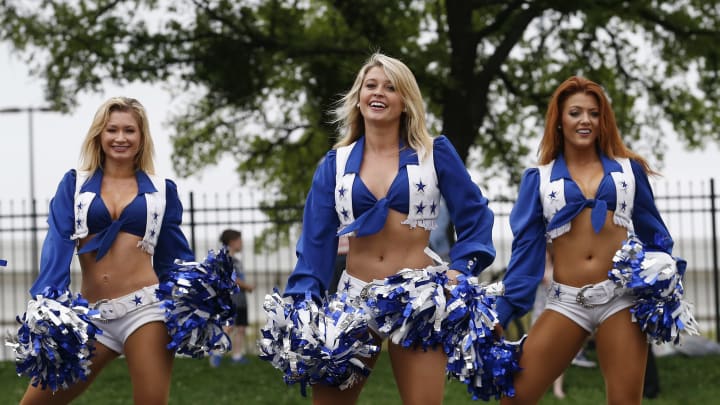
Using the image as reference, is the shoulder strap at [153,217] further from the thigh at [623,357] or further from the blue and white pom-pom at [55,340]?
the thigh at [623,357]

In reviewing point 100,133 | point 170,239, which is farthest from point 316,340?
point 100,133

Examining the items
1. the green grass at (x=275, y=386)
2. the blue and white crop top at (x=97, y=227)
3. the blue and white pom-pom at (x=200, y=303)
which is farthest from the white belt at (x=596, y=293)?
the green grass at (x=275, y=386)

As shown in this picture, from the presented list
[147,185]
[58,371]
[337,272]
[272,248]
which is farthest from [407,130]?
[272,248]

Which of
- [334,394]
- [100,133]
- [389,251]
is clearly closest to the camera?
[334,394]

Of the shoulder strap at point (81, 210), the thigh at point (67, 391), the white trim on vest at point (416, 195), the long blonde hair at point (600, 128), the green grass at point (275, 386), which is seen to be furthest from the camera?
the green grass at point (275, 386)

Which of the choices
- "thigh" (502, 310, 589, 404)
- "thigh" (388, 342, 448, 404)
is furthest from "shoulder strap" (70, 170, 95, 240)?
"thigh" (502, 310, 589, 404)

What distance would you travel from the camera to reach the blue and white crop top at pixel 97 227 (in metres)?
5.70

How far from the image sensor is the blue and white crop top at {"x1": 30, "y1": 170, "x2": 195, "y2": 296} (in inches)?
225

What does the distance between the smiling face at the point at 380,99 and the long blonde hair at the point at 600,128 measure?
1.02 m

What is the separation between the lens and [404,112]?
5484 mm

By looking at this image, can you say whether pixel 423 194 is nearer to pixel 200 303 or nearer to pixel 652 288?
pixel 652 288

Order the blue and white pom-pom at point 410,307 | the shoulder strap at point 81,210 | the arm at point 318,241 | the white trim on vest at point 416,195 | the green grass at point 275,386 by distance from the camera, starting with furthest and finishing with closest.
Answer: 1. the green grass at point 275,386
2. the shoulder strap at point 81,210
3. the white trim on vest at point 416,195
4. the arm at point 318,241
5. the blue and white pom-pom at point 410,307

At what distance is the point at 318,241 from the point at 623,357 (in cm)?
159

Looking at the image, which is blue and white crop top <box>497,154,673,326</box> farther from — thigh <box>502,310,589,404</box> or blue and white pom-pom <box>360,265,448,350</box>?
blue and white pom-pom <box>360,265,448,350</box>
